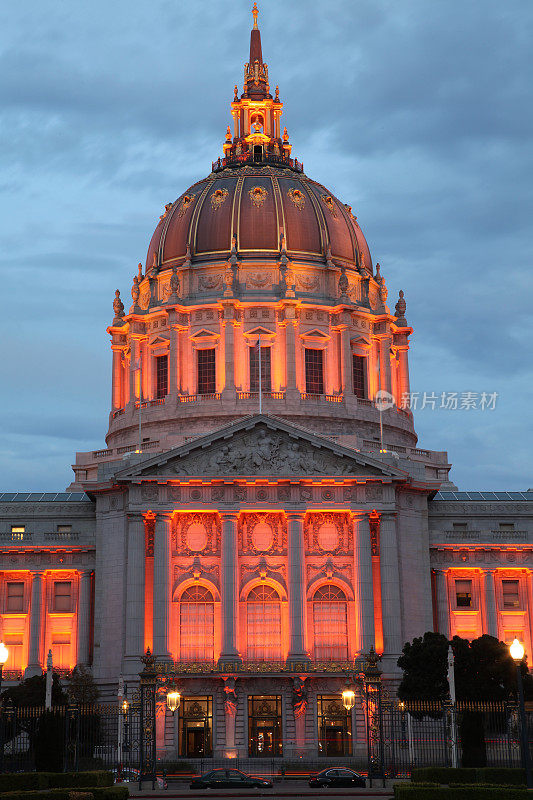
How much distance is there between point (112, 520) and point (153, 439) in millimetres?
17190

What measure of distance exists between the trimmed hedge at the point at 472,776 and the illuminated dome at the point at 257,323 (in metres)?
58.6

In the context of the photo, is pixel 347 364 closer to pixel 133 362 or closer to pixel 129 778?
pixel 133 362

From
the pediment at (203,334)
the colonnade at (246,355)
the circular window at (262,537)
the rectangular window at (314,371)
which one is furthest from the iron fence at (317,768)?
the pediment at (203,334)

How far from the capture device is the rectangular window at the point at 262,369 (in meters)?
115

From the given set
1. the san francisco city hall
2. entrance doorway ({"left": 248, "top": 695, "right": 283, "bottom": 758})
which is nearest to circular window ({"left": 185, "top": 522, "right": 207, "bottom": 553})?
the san francisco city hall

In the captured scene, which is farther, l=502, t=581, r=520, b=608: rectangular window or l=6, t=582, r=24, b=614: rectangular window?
l=502, t=581, r=520, b=608: rectangular window

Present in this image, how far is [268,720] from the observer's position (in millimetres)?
89188

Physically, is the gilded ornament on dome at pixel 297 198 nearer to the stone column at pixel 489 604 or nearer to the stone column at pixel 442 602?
the stone column at pixel 442 602

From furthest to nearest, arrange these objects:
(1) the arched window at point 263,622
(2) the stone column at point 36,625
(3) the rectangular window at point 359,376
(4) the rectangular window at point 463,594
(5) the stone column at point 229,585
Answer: (3) the rectangular window at point 359,376, (4) the rectangular window at point 463,594, (2) the stone column at point 36,625, (1) the arched window at point 263,622, (5) the stone column at point 229,585

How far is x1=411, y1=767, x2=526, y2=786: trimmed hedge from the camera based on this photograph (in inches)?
1997

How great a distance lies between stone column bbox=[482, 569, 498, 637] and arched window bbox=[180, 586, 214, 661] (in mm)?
22520

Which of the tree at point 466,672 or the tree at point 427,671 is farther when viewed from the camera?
the tree at point 427,671

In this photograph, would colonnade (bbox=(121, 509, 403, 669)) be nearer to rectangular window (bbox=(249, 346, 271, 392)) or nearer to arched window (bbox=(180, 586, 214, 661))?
arched window (bbox=(180, 586, 214, 661))

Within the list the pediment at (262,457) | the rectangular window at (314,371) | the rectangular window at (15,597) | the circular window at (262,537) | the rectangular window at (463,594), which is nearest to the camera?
the pediment at (262,457)
